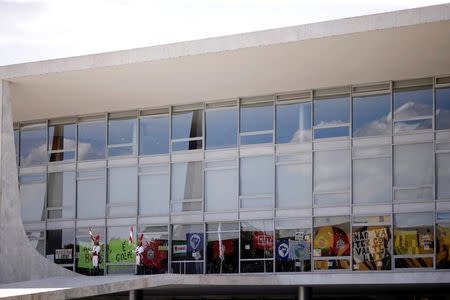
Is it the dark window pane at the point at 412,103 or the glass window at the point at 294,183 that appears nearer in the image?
the dark window pane at the point at 412,103

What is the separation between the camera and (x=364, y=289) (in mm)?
25859

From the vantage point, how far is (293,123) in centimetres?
2492

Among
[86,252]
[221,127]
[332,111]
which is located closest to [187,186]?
[221,127]

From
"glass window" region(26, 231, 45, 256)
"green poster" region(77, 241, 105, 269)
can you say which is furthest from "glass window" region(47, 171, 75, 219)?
"green poster" region(77, 241, 105, 269)

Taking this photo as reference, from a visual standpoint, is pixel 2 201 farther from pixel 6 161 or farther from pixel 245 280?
pixel 245 280

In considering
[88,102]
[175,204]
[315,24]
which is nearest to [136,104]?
[88,102]

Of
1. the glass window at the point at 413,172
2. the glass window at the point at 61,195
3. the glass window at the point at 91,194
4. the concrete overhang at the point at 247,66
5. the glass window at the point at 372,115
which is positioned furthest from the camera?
the glass window at the point at 61,195

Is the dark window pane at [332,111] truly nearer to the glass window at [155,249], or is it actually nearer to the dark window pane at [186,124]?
the dark window pane at [186,124]

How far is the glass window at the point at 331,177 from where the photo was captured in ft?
79.2

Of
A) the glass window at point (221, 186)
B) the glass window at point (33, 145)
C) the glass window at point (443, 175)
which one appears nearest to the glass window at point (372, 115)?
the glass window at point (443, 175)

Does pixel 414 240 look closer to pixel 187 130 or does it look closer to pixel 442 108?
pixel 442 108

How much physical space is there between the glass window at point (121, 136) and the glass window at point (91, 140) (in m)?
0.26

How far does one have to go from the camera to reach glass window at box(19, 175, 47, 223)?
28.2m

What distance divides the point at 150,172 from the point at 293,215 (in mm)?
4421
